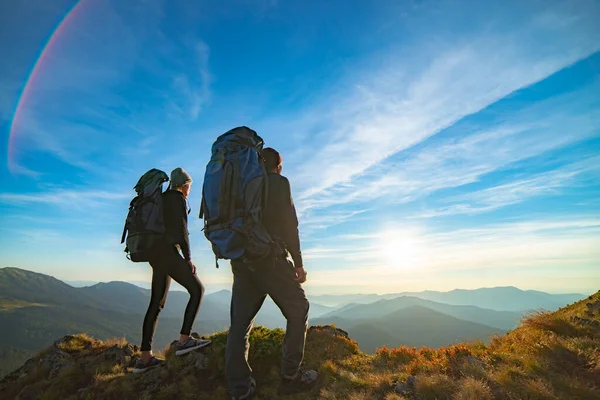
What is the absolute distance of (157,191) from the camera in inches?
223

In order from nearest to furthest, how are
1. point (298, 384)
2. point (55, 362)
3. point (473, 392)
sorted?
1. point (473, 392)
2. point (298, 384)
3. point (55, 362)

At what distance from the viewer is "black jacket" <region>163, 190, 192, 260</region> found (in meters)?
5.54

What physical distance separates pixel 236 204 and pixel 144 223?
7.68 feet

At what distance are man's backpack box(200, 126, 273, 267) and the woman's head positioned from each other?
1892mm

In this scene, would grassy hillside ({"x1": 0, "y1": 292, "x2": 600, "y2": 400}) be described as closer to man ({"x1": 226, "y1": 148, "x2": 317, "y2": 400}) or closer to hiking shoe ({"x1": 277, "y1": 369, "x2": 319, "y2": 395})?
hiking shoe ({"x1": 277, "y1": 369, "x2": 319, "y2": 395})

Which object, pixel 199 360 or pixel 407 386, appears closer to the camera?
pixel 407 386

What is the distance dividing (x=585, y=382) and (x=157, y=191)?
7043mm

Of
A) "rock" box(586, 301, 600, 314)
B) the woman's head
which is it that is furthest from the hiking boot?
"rock" box(586, 301, 600, 314)

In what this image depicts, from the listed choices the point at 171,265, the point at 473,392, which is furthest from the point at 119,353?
the point at 473,392

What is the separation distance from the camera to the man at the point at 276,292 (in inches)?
165

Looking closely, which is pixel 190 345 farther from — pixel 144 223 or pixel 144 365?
pixel 144 223

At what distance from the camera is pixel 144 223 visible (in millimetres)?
5379

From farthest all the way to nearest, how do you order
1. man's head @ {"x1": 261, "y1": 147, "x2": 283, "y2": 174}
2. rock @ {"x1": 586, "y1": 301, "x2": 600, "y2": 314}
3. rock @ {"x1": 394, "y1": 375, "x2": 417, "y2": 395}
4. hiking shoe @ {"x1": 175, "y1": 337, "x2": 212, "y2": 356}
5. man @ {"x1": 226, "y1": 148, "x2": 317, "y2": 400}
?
rock @ {"x1": 586, "y1": 301, "x2": 600, "y2": 314}
hiking shoe @ {"x1": 175, "y1": 337, "x2": 212, "y2": 356}
man's head @ {"x1": 261, "y1": 147, "x2": 283, "y2": 174}
rock @ {"x1": 394, "y1": 375, "x2": 417, "y2": 395}
man @ {"x1": 226, "y1": 148, "x2": 317, "y2": 400}

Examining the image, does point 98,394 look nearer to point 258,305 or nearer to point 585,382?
point 258,305
